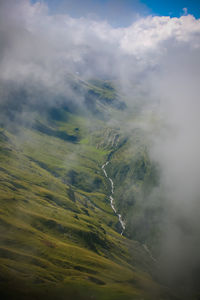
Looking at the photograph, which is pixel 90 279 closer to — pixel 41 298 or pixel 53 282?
pixel 53 282

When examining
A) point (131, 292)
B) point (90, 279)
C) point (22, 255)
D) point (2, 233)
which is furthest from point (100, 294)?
point (2, 233)

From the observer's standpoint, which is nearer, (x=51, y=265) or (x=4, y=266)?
(x=4, y=266)

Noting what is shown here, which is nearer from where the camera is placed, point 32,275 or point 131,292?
point 32,275

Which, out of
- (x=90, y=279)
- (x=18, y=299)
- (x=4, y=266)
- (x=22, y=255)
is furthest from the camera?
(x=90, y=279)

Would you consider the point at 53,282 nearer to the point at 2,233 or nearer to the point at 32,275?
the point at 32,275

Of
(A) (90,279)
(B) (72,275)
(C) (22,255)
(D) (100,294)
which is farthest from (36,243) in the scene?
(D) (100,294)

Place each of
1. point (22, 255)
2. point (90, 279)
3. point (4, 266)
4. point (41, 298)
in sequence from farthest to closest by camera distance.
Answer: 1. point (90, 279)
2. point (22, 255)
3. point (4, 266)
4. point (41, 298)

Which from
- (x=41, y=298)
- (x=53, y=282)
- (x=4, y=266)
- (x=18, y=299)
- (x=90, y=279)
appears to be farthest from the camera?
(x=90, y=279)

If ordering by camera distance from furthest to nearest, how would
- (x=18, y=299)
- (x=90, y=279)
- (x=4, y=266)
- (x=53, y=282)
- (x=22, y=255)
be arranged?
(x=90, y=279) < (x=22, y=255) < (x=53, y=282) < (x=4, y=266) < (x=18, y=299)
